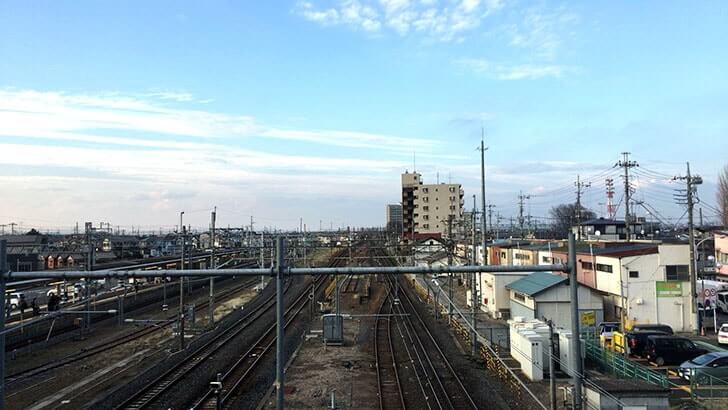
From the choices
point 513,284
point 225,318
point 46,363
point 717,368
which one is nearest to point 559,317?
point 513,284

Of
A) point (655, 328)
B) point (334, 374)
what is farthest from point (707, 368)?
point (334, 374)

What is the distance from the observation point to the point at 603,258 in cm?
2053

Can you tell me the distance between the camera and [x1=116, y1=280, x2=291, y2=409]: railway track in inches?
404

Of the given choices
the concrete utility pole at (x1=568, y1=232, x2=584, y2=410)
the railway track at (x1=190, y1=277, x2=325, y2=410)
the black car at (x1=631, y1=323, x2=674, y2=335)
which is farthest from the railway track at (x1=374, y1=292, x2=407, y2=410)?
the black car at (x1=631, y1=323, x2=674, y2=335)

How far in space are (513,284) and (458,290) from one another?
34.8ft

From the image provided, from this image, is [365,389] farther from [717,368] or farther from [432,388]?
[717,368]

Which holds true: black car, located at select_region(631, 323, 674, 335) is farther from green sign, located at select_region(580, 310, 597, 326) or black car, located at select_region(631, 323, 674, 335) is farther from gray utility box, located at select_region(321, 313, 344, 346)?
gray utility box, located at select_region(321, 313, 344, 346)

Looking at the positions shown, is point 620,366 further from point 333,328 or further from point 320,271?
point 320,271

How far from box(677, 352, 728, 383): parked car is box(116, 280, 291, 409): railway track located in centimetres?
1182

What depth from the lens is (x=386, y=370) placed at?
13344 mm

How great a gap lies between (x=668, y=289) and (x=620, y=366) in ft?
29.5

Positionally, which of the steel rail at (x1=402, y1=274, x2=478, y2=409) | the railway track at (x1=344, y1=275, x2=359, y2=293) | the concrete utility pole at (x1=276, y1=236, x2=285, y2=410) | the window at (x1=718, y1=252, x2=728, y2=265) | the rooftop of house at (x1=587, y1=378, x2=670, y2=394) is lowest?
the railway track at (x1=344, y1=275, x2=359, y2=293)

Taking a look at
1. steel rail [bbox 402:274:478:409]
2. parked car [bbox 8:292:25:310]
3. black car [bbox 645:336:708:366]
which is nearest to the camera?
steel rail [bbox 402:274:478:409]

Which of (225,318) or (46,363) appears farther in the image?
(225,318)
